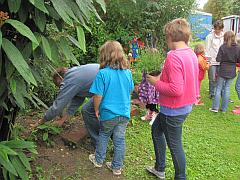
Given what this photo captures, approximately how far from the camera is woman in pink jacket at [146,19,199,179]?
126 inches

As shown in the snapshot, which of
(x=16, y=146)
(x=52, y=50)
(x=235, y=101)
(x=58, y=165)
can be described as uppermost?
(x=52, y=50)

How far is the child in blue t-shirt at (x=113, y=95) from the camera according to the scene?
364cm

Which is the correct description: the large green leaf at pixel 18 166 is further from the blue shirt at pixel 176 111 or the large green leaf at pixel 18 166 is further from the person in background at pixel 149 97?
the person in background at pixel 149 97

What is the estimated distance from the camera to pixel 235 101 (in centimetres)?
784

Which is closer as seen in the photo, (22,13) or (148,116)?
(22,13)

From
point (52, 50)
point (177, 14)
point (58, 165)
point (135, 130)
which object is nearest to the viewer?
point (52, 50)

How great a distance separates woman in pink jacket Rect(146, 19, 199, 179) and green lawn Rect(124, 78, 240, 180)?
75cm

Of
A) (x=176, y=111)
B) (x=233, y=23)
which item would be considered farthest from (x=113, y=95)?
(x=233, y=23)

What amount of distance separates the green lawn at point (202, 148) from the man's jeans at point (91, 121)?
547mm

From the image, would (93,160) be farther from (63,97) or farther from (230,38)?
(230,38)

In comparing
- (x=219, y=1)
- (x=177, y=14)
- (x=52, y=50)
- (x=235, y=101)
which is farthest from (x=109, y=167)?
(x=219, y=1)

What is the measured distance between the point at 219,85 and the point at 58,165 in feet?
13.8

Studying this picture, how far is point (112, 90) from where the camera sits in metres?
3.68

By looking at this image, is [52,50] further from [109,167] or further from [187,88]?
[109,167]
